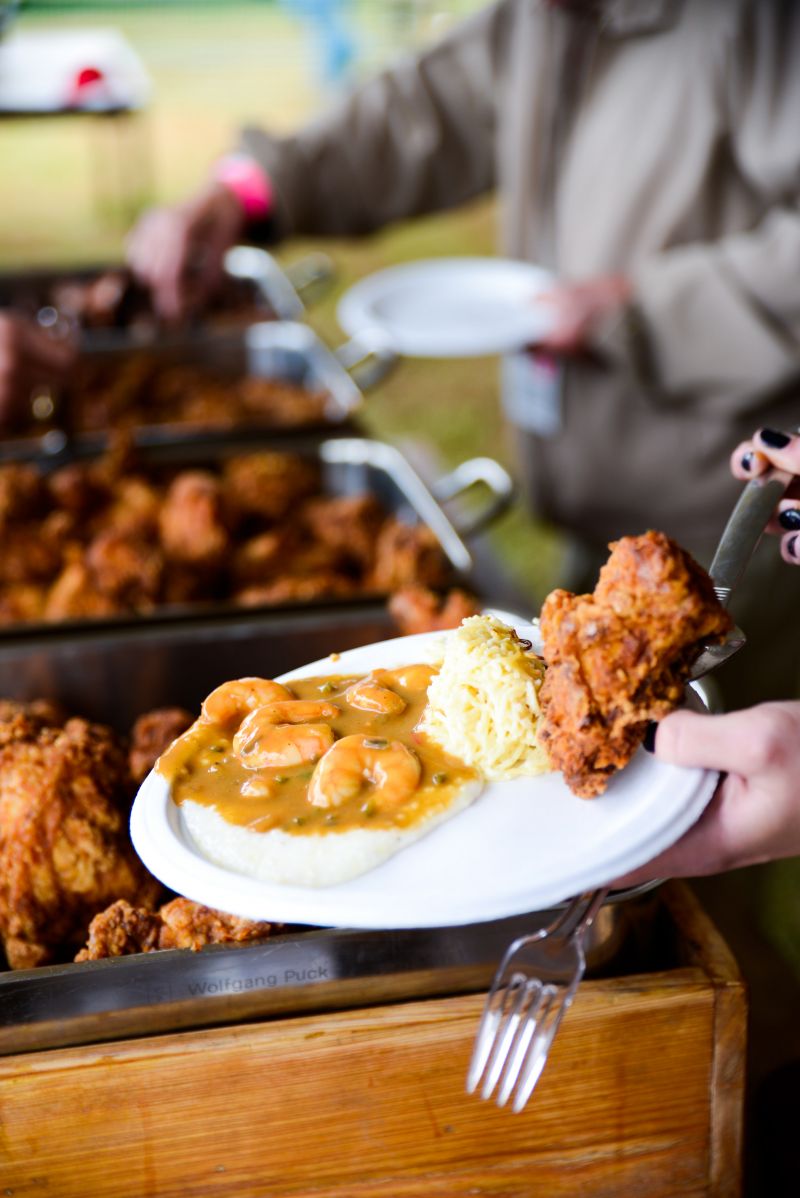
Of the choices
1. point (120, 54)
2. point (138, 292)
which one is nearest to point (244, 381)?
point (138, 292)

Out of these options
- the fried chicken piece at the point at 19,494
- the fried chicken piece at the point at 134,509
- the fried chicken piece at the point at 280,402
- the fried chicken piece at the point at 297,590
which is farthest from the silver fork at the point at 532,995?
the fried chicken piece at the point at 280,402

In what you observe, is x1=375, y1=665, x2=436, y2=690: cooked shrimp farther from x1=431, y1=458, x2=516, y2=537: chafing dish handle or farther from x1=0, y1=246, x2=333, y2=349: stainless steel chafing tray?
x1=0, y1=246, x2=333, y2=349: stainless steel chafing tray

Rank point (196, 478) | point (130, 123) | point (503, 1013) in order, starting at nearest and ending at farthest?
point (503, 1013)
point (196, 478)
point (130, 123)

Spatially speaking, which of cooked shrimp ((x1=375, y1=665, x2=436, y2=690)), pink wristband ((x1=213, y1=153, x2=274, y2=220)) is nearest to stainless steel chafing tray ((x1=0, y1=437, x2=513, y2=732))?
cooked shrimp ((x1=375, y1=665, x2=436, y2=690))

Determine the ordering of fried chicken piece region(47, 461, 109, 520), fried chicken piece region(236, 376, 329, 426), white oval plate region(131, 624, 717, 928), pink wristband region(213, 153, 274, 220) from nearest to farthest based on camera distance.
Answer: white oval plate region(131, 624, 717, 928) < fried chicken piece region(47, 461, 109, 520) < fried chicken piece region(236, 376, 329, 426) < pink wristband region(213, 153, 274, 220)

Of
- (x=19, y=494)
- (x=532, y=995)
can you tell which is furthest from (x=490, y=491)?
(x=532, y=995)

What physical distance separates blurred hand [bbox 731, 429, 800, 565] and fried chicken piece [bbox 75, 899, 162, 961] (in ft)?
2.63

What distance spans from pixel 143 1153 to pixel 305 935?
0.29 m

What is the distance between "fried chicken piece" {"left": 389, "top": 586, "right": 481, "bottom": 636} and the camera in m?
1.78

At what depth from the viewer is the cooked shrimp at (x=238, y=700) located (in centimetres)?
114

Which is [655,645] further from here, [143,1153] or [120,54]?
[120,54]

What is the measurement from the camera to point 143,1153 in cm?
113

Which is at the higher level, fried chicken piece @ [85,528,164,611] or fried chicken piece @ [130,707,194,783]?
fried chicken piece @ [130,707,194,783]

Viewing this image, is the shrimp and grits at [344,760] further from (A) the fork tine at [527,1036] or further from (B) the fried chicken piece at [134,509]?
(B) the fried chicken piece at [134,509]
